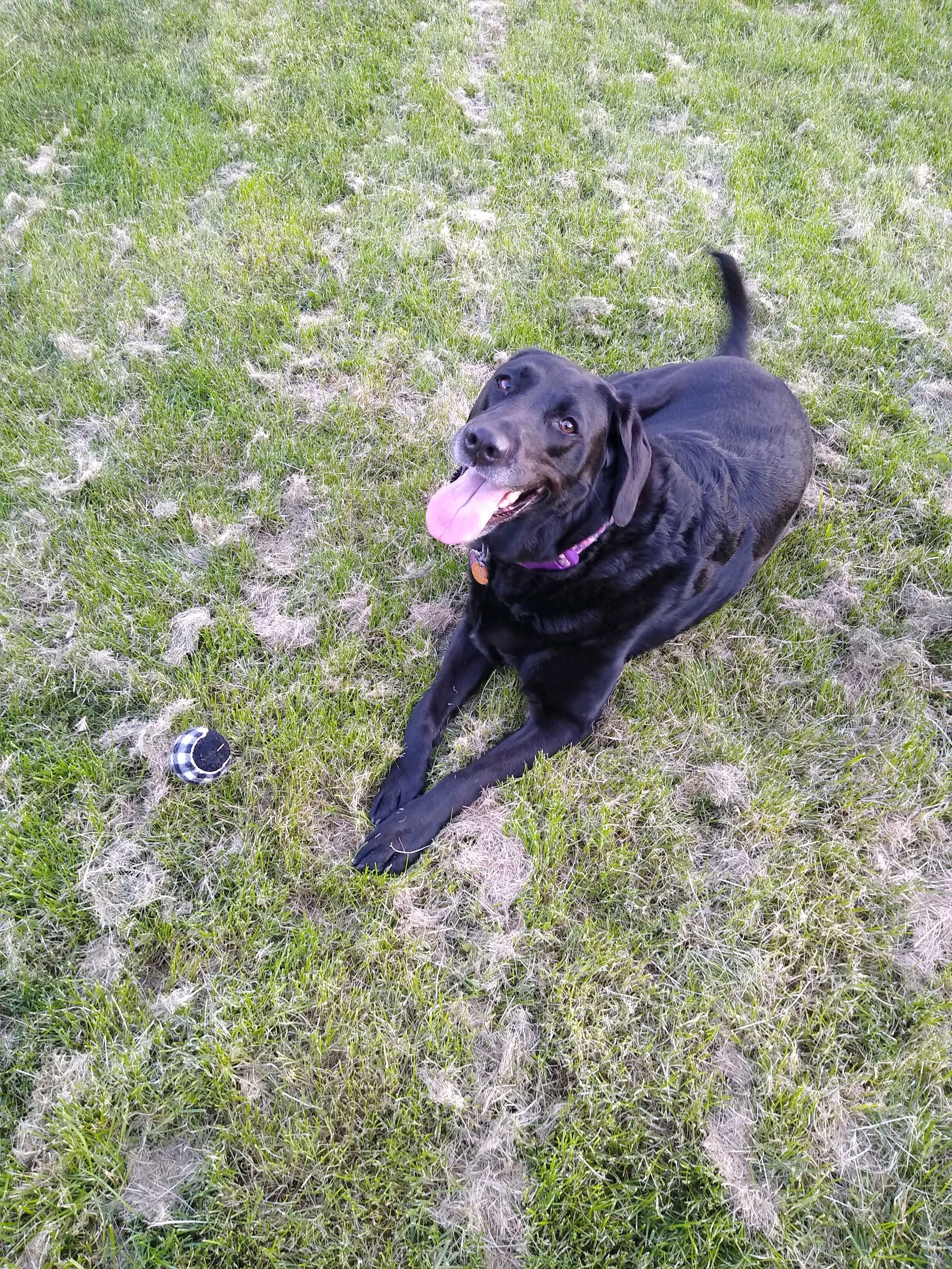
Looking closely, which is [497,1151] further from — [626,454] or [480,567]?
[626,454]

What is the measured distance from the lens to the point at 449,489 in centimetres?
235

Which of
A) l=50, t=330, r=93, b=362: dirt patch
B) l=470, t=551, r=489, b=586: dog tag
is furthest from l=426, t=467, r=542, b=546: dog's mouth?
l=50, t=330, r=93, b=362: dirt patch

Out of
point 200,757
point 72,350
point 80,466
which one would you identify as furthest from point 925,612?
point 72,350

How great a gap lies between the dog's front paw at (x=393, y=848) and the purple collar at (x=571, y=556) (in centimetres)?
93

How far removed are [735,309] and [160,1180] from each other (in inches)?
165

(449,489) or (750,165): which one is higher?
(750,165)

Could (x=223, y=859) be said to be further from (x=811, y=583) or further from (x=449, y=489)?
(x=811, y=583)

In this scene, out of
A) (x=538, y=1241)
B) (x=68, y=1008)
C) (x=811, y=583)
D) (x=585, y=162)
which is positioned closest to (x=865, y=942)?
(x=538, y=1241)

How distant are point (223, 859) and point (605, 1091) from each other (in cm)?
124

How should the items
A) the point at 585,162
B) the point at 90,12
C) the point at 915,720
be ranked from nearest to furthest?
1. the point at 915,720
2. the point at 585,162
3. the point at 90,12

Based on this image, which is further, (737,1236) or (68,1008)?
(68,1008)

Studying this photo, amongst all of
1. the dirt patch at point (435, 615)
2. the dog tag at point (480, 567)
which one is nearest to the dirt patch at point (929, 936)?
the dog tag at point (480, 567)

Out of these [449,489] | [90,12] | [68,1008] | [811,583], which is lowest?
[68,1008]

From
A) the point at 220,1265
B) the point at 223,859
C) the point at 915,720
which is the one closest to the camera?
the point at 220,1265
